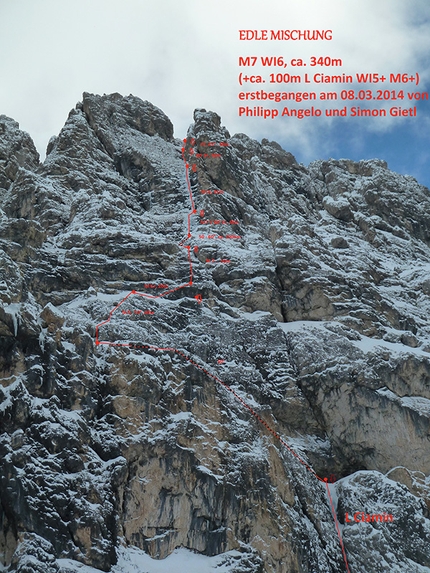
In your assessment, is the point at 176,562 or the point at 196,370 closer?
the point at 176,562

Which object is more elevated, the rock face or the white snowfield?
the rock face

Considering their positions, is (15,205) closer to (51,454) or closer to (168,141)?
(168,141)

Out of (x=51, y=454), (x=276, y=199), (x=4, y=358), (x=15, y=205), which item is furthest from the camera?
(x=276, y=199)

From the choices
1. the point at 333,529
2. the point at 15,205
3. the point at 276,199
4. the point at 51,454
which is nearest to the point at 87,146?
the point at 15,205

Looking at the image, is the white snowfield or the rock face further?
the rock face

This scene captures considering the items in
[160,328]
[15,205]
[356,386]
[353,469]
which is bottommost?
[353,469]

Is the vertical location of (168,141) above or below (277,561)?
above

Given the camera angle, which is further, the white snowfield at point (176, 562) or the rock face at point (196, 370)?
the rock face at point (196, 370)

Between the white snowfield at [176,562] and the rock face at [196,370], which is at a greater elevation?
the rock face at [196,370]
